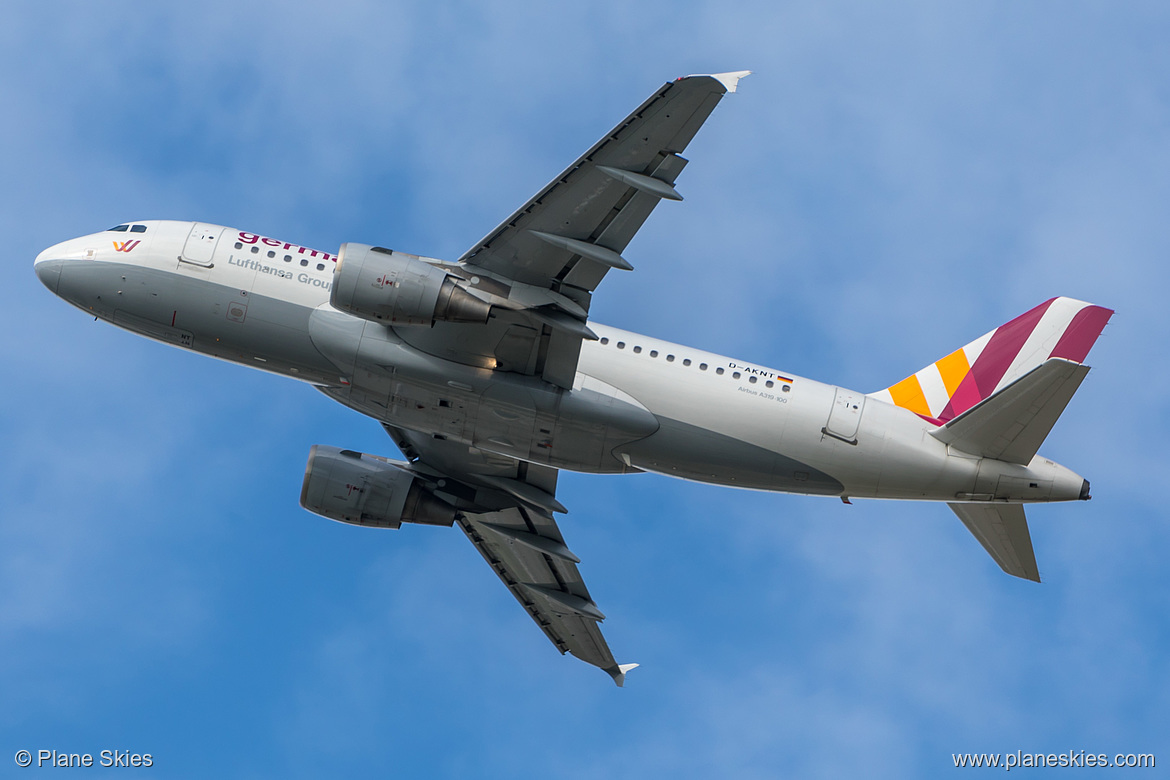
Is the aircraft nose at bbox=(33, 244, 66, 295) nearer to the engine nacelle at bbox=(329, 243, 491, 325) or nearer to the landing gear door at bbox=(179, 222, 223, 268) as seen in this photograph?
the landing gear door at bbox=(179, 222, 223, 268)

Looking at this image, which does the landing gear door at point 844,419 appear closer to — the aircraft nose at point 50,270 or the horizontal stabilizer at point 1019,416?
the horizontal stabilizer at point 1019,416

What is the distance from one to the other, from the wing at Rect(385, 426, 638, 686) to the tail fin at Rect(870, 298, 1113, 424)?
11.7 metres

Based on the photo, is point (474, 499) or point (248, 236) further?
point (474, 499)

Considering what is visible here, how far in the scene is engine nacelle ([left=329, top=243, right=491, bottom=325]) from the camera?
27.8 meters

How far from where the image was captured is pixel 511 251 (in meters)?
28.3

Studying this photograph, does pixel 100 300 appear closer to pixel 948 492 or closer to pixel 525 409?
pixel 525 409

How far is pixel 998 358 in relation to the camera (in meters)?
33.8

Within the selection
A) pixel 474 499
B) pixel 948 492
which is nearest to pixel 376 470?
pixel 474 499

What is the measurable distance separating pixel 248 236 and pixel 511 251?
8275mm

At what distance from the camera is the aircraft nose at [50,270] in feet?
102

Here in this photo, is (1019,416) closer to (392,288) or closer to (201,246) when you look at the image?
(392,288)

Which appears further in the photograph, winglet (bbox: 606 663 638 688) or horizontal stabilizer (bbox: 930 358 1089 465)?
winglet (bbox: 606 663 638 688)

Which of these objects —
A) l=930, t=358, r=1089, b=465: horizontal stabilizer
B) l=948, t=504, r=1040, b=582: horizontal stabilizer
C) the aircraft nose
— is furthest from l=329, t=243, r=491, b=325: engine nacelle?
l=948, t=504, r=1040, b=582: horizontal stabilizer

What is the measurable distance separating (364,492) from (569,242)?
12.6 metres
